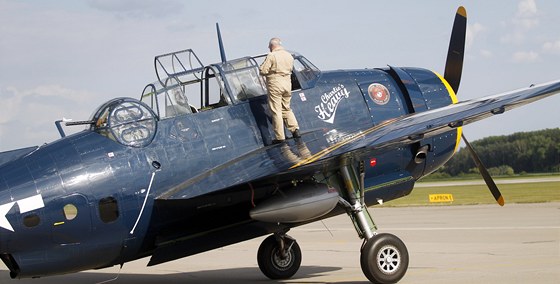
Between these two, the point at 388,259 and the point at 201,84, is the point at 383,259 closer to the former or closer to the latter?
the point at 388,259

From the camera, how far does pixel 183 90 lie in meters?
13.0

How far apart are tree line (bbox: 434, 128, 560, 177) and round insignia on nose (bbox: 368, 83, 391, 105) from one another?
65.3m

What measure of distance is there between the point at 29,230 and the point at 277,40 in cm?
487

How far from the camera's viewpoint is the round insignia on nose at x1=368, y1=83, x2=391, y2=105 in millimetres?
14000

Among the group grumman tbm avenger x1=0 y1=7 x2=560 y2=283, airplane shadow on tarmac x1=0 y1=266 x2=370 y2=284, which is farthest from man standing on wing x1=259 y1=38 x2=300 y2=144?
airplane shadow on tarmac x1=0 y1=266 x2=370 y2=284

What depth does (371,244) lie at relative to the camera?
479 inches

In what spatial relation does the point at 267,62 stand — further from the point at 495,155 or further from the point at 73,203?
the point at 495,155

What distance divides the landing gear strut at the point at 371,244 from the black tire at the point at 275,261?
2424 mm

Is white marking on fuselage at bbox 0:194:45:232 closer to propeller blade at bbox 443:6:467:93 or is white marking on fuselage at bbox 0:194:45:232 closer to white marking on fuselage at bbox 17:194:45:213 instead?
white marking on fuselage at bbox 17:194:45:213

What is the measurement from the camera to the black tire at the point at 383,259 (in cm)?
1209

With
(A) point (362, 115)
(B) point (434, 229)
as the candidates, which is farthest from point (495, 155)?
(A) point (362, 115)

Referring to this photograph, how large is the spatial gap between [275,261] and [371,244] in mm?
2897

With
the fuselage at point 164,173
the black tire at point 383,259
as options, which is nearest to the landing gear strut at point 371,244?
the black tire at point 383,259

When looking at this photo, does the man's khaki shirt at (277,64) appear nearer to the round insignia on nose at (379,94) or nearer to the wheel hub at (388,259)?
the round insignia on nose at (379,94)
